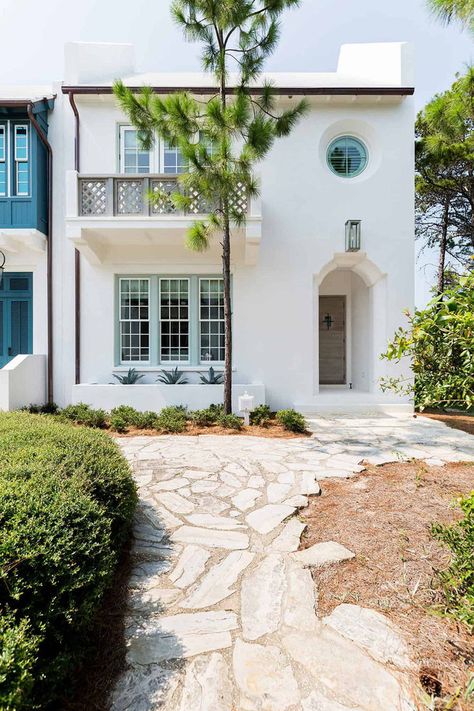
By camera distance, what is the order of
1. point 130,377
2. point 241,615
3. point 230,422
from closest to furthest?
point 241,615 → point 230,422 → point 130,377

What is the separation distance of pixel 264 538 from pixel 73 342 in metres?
7.63

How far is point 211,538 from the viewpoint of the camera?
3.00 m

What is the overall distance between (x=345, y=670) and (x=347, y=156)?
10329 millimetres

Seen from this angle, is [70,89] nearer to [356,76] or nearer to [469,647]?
[356,76]

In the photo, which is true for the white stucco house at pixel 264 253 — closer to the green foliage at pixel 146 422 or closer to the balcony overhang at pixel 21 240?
the balcony overhang at pixel 21 240

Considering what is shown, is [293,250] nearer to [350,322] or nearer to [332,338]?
[350,322]

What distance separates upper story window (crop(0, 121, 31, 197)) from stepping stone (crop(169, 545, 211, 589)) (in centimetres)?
912

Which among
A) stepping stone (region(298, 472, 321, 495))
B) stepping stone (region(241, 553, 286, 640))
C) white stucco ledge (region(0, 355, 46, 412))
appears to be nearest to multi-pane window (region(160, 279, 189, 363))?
white stucco ledge (region(0, 355, 46, 412))

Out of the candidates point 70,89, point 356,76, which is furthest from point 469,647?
point 356,76

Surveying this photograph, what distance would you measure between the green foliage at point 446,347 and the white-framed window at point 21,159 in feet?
31.6

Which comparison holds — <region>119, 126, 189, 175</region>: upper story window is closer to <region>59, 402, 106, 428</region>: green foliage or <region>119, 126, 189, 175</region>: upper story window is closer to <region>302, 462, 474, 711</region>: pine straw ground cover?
<region>59, 402, 106, 428</region>: green foliage

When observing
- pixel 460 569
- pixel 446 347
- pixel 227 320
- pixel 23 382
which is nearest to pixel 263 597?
pixel 460 569

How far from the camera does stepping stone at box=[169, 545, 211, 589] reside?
2475 millimetres

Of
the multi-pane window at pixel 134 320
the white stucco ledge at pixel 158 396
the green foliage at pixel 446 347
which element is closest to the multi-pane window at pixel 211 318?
the white stucco ledge at pixel 158 396
